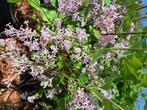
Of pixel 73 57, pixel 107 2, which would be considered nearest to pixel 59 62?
pixel 73 57

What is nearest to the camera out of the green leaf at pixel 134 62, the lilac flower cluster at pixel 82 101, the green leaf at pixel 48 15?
the green leaf at pixel 134 62

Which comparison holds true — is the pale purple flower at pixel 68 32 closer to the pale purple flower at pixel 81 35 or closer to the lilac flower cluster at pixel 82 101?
the pale purple flower at pixel 81 35

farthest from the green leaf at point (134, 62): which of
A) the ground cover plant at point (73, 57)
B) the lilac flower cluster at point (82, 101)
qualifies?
the lilac flower cluster at point (82, 101)

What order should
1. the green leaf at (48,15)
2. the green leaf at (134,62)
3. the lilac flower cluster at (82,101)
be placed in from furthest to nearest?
the green leaf at (48,15), the lilac flower cluster at (82,101), the green leaf at (134,62)

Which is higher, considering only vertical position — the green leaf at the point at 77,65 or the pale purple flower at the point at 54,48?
the pale purple flower at the point at 54,48

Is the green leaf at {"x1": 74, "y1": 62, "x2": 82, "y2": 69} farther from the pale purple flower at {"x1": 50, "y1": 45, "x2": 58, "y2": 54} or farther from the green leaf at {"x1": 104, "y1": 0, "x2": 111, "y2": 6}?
the green leaf at {"x1": 104, "y1": 0, "x2": 111, "y2": 6}

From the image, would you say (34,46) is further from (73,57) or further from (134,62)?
(134,62)

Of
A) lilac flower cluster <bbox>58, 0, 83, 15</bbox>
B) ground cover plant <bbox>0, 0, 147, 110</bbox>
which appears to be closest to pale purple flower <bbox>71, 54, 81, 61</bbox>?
ground cover plant <bbox>0, 0, 147, 110</bbox>

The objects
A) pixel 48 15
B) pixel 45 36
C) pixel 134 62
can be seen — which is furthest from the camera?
pixel 48 15
